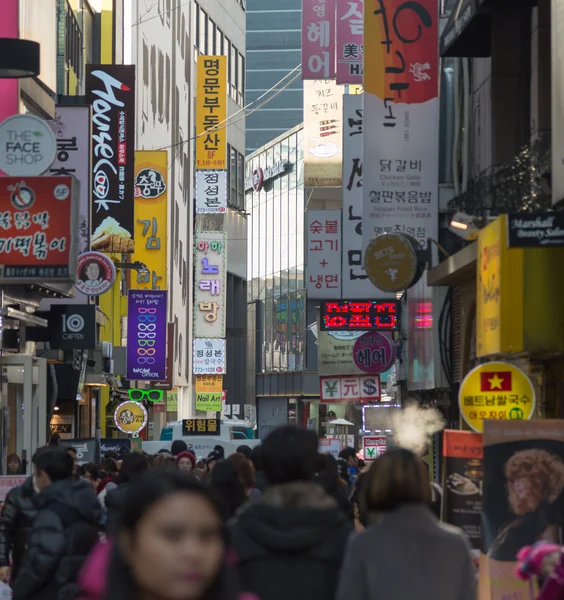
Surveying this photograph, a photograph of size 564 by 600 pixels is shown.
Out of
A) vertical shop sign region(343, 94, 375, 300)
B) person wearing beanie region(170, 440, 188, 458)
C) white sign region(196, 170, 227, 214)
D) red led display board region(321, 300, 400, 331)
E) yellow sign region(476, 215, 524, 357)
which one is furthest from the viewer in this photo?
white sign region(196, 170, 227, 214)

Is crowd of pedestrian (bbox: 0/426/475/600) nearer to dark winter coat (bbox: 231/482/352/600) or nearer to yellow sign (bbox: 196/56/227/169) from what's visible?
dark winter coat (bbox: 231/482/352/600)

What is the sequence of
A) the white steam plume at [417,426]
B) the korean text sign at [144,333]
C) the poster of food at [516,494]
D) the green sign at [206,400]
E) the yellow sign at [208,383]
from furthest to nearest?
the yellow sign at [208,383], the green sign at [206,400], the korean text sign at [144,333], the white steam plume at [417,426], the poster of food at [516,494]

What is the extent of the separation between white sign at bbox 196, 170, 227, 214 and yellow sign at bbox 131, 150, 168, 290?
16463mm

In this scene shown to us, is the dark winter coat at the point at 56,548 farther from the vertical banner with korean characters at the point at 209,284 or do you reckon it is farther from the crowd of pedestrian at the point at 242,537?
the vertical banner with korean characters at the point at 209,284

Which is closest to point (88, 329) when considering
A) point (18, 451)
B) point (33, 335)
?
point (33, 335)

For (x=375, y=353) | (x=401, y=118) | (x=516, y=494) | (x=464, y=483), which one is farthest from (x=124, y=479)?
(x=375, y=353)

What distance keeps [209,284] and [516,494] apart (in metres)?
61.4

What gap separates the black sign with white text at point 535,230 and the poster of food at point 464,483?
4.44 meters

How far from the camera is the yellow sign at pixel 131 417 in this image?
126 feet

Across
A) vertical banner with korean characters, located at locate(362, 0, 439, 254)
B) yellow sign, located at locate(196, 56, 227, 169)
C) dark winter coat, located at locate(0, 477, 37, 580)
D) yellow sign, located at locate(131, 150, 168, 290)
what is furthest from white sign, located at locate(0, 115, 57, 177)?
yellow sign, located at locate(196, 56, 227, 169)

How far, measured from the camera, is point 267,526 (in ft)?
18.8

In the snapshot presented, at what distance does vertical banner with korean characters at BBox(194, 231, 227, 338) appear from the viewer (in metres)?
70.6

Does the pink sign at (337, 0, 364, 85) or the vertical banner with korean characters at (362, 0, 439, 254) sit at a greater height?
the pink sign at (337, 0, 364, 85)

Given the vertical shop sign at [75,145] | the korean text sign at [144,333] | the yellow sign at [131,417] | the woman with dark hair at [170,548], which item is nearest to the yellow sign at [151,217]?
the korean text sign at [144,333]
